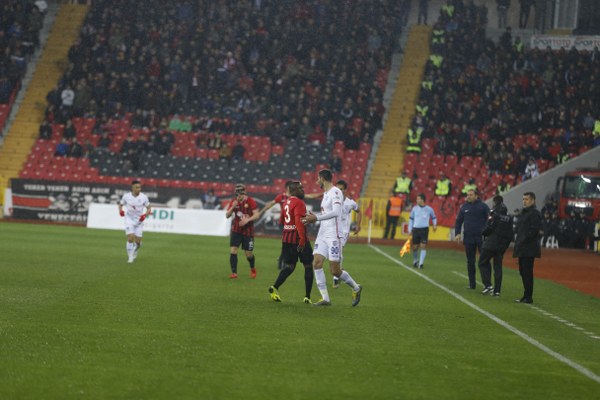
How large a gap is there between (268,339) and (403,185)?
1258 inches

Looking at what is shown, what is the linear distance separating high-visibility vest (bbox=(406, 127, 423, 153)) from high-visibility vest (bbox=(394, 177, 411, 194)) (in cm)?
364

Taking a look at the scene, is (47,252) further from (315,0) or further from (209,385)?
(315,0)

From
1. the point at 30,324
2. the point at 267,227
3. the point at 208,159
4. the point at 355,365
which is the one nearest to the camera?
the point at 355,365

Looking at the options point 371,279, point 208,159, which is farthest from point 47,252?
point 208,159

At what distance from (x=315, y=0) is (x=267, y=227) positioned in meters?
16.5

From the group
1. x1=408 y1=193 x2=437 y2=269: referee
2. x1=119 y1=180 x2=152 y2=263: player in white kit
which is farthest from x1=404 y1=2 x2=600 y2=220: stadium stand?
x1=119 y1=180 x2=152 y2=263: player in white kit

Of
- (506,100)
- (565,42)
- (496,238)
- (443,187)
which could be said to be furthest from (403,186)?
(496,238)

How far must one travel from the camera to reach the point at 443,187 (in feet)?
143

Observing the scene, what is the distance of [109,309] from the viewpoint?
14.4 metres

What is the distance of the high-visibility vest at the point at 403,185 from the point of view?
43.4 m

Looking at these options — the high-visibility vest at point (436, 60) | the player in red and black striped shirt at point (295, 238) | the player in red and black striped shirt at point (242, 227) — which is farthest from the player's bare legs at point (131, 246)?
the high-visibility vest at point (436, 60)

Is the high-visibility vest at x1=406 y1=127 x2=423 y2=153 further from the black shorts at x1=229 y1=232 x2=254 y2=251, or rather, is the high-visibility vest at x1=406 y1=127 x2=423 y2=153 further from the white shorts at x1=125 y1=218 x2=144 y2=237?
the black shorts at x1=229 y1=232 x2=254 y2=251

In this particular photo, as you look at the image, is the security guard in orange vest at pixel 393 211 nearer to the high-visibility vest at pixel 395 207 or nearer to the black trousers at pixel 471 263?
the high-visibility vest at pixel 395 207

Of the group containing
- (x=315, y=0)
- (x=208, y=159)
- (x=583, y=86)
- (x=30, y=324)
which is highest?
(x=315, y=0)
